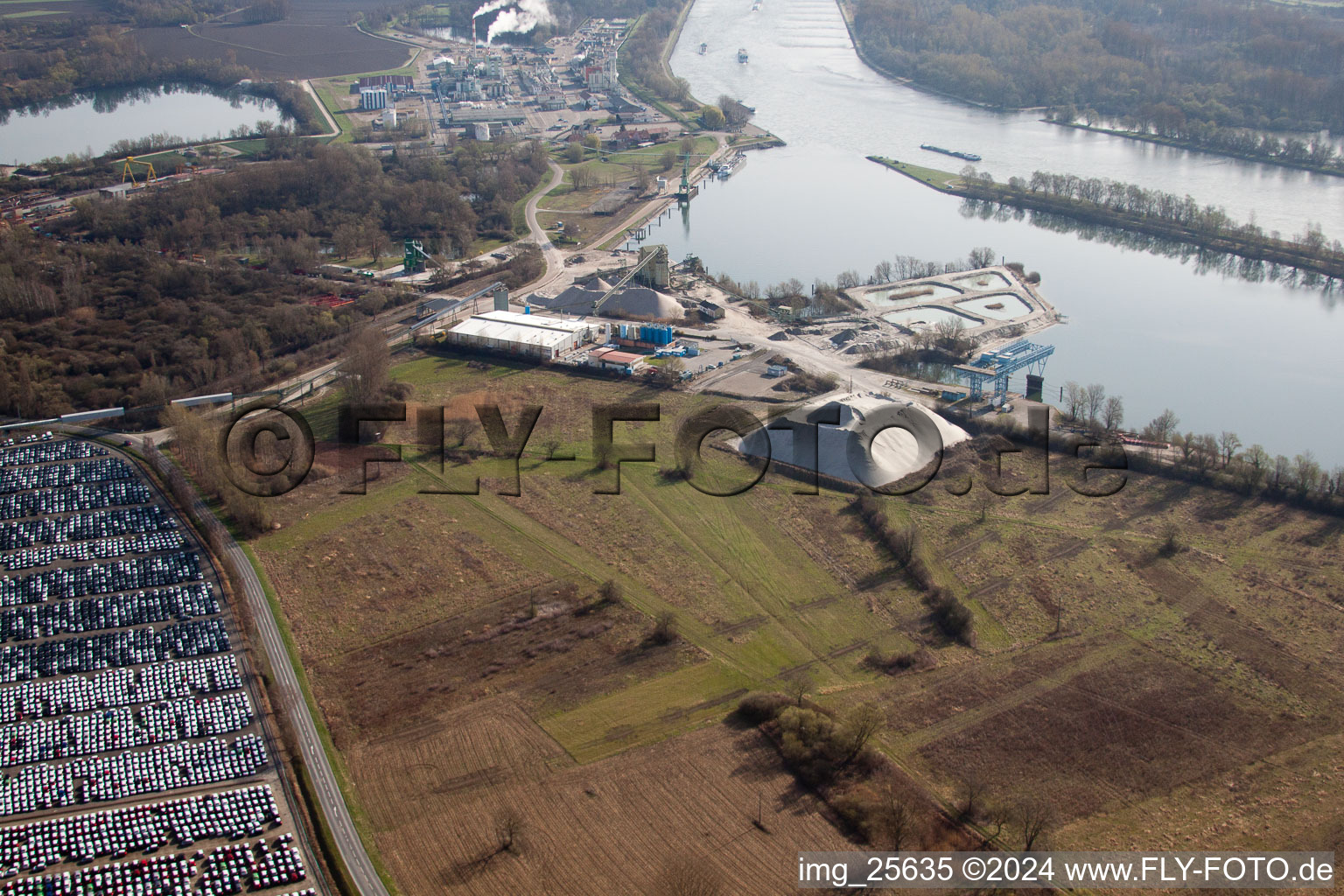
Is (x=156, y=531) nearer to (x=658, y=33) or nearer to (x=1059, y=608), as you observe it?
(x=1059, y=608)

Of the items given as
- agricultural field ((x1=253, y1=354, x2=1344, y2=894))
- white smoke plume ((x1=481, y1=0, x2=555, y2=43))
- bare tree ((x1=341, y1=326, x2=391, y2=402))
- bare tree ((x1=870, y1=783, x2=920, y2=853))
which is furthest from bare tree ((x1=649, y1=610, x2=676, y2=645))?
white smoke plume ((x1=481, y1=0, x2=555, y2=43))

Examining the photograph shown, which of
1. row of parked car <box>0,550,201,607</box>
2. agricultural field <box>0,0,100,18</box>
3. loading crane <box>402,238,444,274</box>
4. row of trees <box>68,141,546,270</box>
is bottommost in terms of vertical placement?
row of parked car <box>0,550,201,607</box>

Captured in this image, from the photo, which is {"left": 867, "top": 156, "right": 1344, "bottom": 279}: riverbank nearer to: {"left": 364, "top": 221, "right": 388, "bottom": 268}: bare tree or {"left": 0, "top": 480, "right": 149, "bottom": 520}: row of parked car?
{"left": 364, "top": 221, "right": 388, "bottom": 268}: bare tree

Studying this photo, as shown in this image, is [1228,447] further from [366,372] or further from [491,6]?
[491,6]

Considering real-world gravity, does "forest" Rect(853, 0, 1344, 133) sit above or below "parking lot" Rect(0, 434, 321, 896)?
above

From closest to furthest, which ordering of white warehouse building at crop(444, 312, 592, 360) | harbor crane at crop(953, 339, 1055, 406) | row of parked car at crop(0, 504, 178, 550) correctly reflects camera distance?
row of parked car at crop(0, 504, 178, 550) → harbor crane at crop(953, 339, 1055, 406) → white warehouse building at crop(444, 312, 592, 360)
